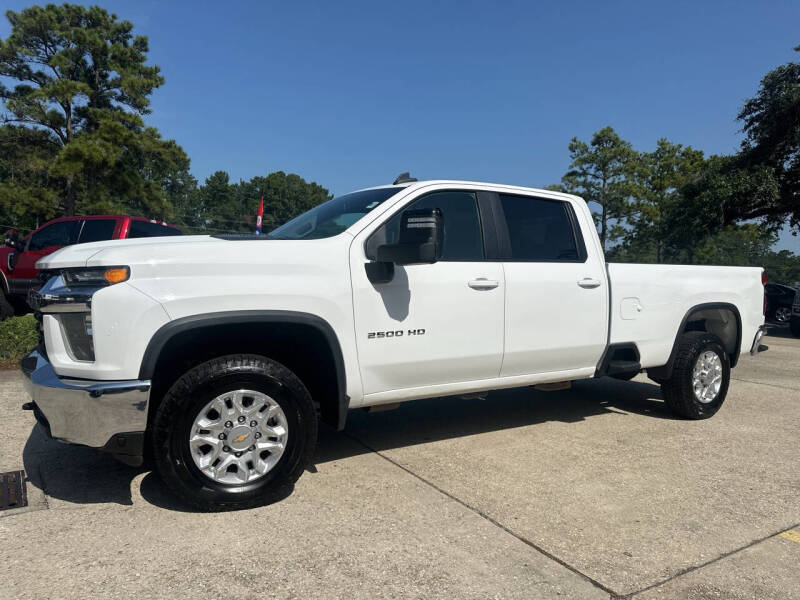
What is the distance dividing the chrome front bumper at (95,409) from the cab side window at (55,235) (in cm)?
838

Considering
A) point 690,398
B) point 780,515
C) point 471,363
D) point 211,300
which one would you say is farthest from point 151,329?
point 690,398

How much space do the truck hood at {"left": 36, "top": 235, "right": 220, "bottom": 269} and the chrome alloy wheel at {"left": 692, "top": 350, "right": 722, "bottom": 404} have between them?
14.2 feet

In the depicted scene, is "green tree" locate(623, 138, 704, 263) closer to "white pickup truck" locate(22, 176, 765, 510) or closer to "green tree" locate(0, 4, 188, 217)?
"green tree" locate(0, 4, 188, 217)

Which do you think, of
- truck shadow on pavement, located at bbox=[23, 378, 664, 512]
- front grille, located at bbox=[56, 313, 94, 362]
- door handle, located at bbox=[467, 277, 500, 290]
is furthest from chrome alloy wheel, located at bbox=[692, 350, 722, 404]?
front grille, located at bbox=[56, 313, 94, 362]

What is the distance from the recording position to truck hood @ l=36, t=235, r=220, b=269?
3.01 metres

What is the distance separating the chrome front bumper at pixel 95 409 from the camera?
2883 mm

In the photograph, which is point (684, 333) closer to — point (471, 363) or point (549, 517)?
point (471, 363)

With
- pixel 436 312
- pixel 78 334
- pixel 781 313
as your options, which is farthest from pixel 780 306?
pixel 78 334

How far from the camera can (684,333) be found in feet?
17.8

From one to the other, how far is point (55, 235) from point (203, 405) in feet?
29.5

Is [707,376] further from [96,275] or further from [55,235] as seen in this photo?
[55,235]

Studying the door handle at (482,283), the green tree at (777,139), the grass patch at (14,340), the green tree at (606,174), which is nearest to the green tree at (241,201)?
the green tree at (606,174)

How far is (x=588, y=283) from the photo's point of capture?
4.59 metres

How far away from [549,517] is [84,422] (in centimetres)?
249
